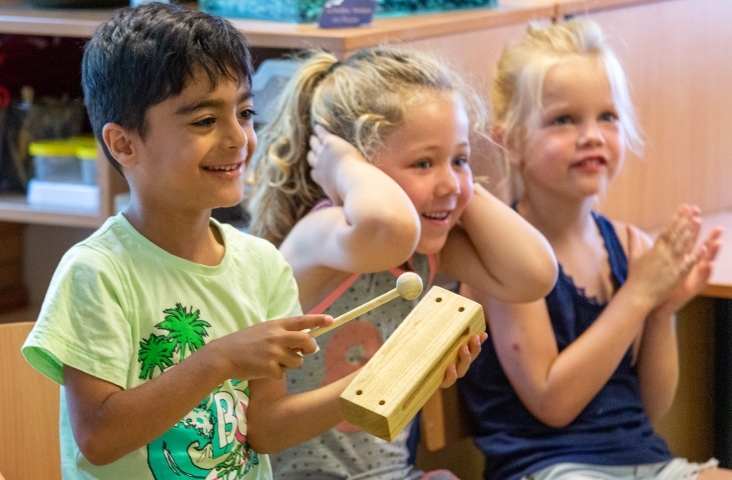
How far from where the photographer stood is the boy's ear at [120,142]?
3.22ft

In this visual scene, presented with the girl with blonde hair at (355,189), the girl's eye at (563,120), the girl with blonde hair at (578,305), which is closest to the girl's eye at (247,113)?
the girl with blonde hair at (355,189)

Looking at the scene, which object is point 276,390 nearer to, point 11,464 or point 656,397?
point 11,464

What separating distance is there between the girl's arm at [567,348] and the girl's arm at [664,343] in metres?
0.05

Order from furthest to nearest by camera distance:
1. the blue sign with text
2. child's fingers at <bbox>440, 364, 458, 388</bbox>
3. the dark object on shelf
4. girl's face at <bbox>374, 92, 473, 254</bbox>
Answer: the dark object on shelf < the blue sign with text < girl's face at <bbox>374, 92, 473, 254</bbox> < child's fingers at <bbox>440, 364, 458, 388</bbox>

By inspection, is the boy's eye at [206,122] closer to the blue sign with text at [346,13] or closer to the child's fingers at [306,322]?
the child's fingers at [306,322]

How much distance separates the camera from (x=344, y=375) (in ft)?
4.41

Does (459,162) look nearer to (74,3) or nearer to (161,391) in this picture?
(161,391)

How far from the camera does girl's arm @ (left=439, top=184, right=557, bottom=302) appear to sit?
1.33 m

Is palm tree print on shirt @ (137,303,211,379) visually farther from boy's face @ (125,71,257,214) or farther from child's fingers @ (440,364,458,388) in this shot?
child's fingers @ (440,364,458,388)

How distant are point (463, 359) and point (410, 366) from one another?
87mm

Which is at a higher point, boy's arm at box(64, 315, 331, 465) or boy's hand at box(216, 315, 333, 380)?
boy's hand at box(216, 315, 333, 380)

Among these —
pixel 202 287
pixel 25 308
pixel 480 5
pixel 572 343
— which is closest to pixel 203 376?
pixel 202 287

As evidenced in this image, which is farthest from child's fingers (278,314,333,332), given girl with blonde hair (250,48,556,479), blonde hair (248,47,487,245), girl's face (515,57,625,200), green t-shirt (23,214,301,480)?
girl's face (515,57,625,200)

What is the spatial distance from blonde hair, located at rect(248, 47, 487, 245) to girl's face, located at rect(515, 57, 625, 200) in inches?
4.8
